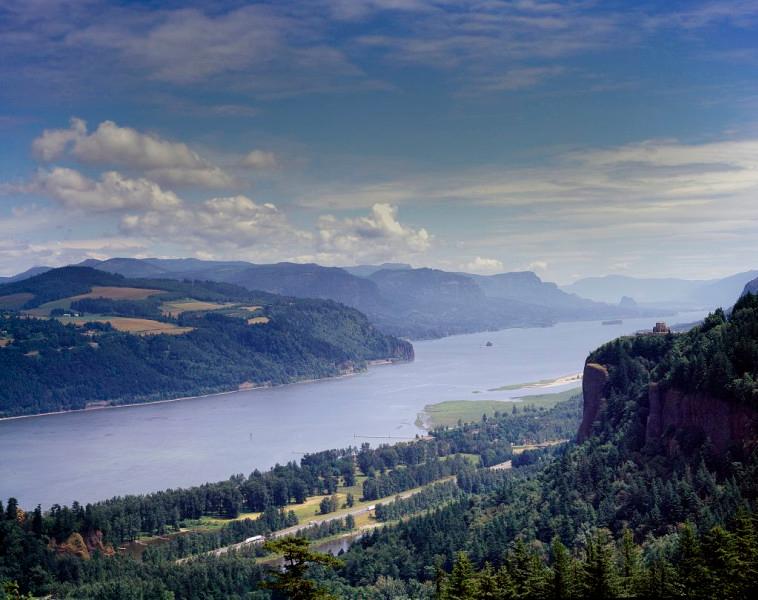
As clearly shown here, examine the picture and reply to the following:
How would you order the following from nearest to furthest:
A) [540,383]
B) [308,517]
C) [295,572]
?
[295,572], [308,517], [540,383]

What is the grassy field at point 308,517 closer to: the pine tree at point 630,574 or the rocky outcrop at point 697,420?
the rocky outcrop at point 697,420

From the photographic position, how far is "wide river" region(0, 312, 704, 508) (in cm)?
9119

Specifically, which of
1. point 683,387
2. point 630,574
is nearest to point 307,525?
point 683,387

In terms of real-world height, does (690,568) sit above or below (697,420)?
below

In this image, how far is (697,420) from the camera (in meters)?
47.1

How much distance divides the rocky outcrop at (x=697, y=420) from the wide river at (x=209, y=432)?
2050 inches

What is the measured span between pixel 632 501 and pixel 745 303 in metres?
15.4

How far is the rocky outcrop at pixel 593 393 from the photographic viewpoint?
62.9 m

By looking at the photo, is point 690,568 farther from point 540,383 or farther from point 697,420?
point 540,383

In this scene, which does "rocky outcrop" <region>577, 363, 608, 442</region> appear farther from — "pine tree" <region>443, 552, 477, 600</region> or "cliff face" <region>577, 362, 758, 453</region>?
"pine tree" <region>443, 552, 477, 600</region>

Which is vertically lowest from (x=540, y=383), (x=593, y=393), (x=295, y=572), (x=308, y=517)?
(x=308, y=517)

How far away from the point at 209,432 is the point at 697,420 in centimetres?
8475

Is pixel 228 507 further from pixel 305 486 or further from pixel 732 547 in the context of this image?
pixel 732 547

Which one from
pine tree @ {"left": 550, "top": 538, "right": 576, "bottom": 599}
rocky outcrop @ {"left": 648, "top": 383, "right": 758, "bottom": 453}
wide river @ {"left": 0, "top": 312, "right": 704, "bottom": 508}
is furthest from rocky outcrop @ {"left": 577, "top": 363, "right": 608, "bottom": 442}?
wide river @ {"left": 0, "top": 312, "right": 704, "bottom": 508}
